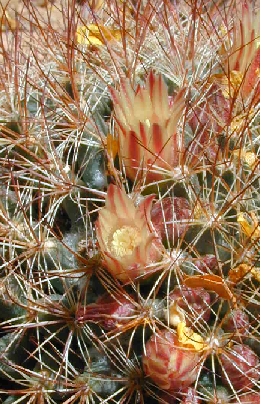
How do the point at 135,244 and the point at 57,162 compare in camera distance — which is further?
the point at 57,162

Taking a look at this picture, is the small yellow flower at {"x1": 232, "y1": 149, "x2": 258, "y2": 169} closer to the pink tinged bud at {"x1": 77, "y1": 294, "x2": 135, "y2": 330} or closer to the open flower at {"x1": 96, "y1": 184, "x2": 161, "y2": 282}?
the open flower at {"x1": 96, "y1": 184, "x2": 161, "y2": 282}

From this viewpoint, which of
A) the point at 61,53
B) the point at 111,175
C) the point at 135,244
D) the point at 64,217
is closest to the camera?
the point at 135,244

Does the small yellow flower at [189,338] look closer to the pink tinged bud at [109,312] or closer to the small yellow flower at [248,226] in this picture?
the pink tinged bud at [109,312]

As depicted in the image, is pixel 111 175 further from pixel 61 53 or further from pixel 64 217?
pixel 61 53

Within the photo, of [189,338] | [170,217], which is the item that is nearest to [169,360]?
[189,338]

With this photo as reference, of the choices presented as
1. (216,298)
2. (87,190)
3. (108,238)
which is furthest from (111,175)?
(216,298)

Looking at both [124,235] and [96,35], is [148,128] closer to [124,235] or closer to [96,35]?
[124,235]
